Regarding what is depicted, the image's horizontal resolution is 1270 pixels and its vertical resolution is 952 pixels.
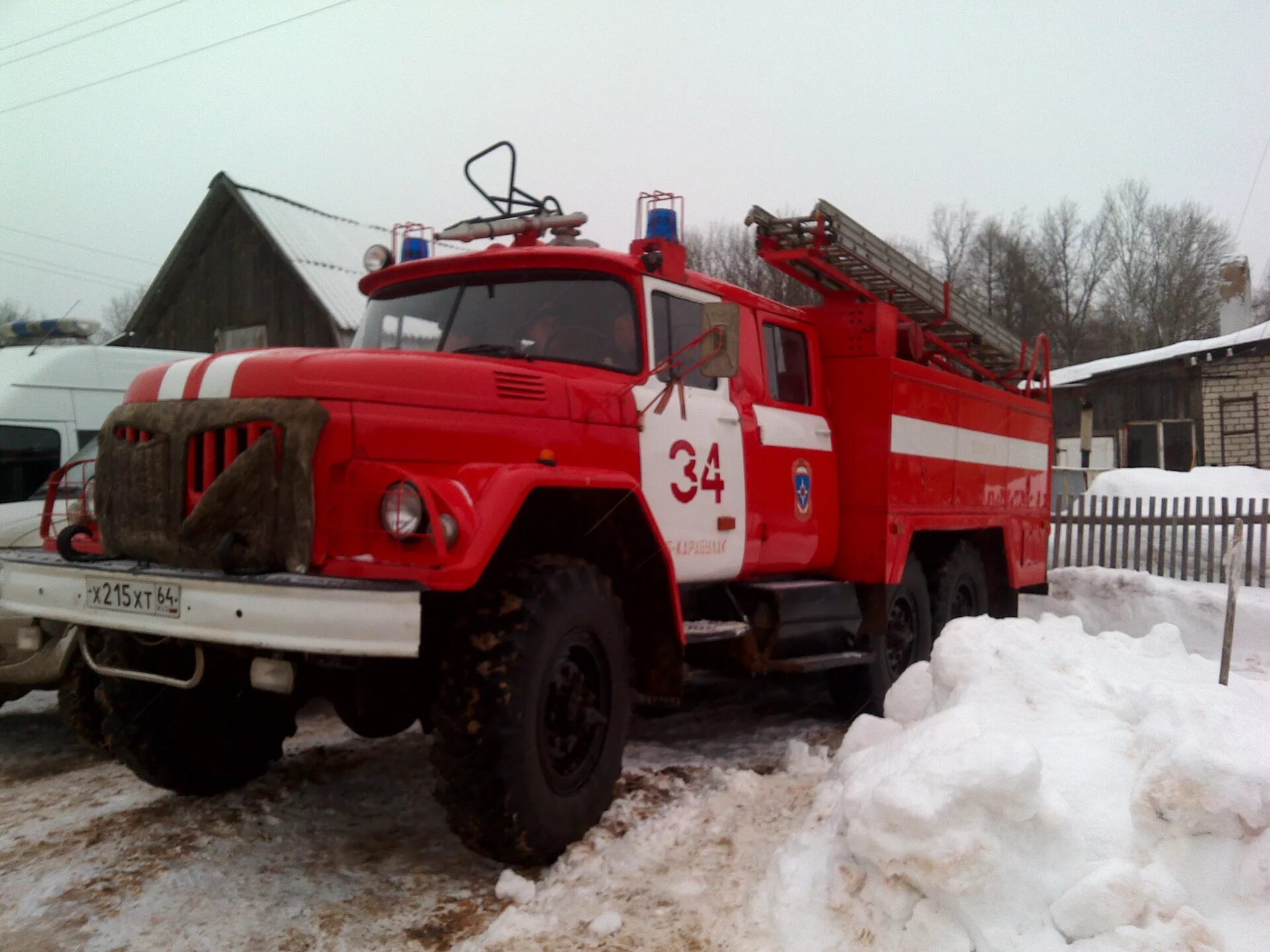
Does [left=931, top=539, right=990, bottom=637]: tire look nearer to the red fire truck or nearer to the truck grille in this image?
the red fire truck

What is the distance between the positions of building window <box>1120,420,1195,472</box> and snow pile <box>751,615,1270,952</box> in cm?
2351

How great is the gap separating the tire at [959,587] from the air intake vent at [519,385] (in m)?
4.14

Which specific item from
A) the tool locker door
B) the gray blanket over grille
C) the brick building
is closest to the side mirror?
the tool locker door

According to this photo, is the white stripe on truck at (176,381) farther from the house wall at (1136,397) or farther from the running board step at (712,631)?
the house wall at (1136,397)

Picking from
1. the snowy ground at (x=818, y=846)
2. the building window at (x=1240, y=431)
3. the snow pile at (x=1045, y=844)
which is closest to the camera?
the snow pile at (x=1045, y=844)

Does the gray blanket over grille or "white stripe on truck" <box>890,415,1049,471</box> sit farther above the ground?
"white stripe on truck" <box>890,415,1049,471</box>

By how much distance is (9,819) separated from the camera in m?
4.81

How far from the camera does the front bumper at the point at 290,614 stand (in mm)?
3201

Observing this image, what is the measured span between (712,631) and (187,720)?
7.82 feet

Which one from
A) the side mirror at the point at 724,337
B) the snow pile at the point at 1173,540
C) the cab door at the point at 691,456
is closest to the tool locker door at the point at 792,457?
the cab door at the point at 691,456

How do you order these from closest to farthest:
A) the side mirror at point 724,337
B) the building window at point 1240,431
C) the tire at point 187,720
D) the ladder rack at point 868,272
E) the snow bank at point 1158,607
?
the tire at point 187,720 < the side mirror at point 724,337 < the ladder rack at point 868,272 < the snow bank at point 1158,607 < the building window at point 1240,431

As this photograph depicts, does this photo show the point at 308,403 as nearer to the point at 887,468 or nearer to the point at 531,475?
the point at 531,475

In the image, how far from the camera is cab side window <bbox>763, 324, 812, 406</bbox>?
238 inches

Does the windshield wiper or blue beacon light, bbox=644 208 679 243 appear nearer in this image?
the windshield wiper
